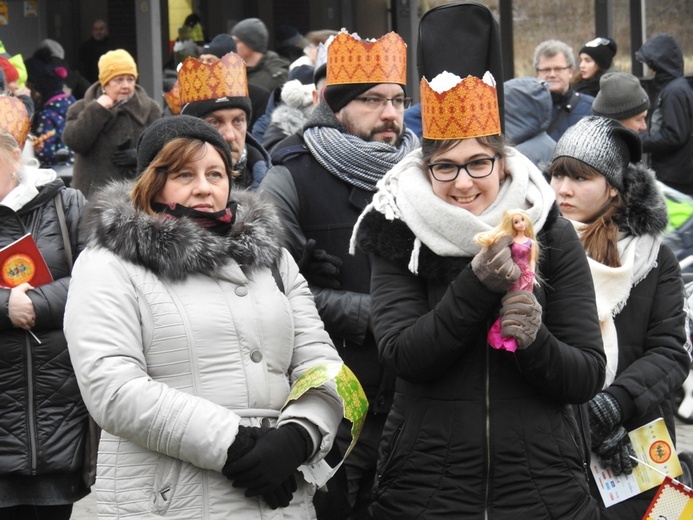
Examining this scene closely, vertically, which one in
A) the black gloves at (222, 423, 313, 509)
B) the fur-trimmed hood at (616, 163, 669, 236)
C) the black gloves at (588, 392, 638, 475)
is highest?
the fur-trimmed hood at (616, 163, 669, 236)

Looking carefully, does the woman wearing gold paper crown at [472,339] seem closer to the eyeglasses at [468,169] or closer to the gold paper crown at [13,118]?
the eyeglasses at [468,169]

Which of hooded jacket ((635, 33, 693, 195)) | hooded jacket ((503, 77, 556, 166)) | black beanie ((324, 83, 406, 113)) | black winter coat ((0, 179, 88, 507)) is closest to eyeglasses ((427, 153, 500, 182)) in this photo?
black beanie ((324, 83, 406, 113))

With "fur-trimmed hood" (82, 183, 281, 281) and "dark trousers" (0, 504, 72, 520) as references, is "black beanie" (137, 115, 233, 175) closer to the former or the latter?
"fur-trimmed hood" (82, 183, 281, 281)

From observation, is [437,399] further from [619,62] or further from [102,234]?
[619,62]

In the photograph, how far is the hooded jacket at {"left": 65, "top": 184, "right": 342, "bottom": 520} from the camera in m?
3.18

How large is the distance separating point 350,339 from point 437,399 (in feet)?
3.47

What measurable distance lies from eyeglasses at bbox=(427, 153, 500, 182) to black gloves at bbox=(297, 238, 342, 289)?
1000mm

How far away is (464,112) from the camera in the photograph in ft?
11.2

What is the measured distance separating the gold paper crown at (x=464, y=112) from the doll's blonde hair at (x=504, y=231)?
337mm

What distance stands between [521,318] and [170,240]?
0.94 meters

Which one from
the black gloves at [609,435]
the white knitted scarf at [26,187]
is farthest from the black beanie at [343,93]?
the black gloves at [609,435]

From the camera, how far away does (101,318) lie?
3.23 metres

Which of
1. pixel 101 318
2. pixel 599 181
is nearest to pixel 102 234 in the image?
pixel 101 318

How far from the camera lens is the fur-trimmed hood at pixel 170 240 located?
3338mm
